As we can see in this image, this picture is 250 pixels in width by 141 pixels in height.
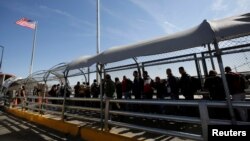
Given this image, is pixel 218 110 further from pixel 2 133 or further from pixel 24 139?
pixel 2 133

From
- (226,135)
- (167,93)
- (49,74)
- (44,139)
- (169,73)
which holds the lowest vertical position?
(44,139)

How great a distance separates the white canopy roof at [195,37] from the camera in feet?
11.7

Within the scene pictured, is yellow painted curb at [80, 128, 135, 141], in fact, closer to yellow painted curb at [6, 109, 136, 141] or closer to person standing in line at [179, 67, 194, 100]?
yellow painted curb at [6, 109, 136, 141]

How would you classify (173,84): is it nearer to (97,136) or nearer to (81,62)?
(97,136)

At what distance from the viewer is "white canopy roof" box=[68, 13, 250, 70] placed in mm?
3574

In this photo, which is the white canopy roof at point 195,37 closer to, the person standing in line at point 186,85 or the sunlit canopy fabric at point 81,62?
the sunlit canopy fabric at point 81,62

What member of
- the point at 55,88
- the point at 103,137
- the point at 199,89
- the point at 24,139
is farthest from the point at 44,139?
the point at 55,88

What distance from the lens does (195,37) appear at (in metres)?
3.82

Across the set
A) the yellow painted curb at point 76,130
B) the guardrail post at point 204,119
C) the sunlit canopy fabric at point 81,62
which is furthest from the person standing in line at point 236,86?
the sunlit canopy fabric at point 81,62

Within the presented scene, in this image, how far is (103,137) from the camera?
576cm

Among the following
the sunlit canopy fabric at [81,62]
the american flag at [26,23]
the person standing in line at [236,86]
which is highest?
the american flag at [26,23]

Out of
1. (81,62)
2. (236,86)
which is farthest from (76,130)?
(236,86)

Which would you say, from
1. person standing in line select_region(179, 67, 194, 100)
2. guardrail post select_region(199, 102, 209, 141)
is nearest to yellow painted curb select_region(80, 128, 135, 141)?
guardrail post select_region(199, 102, 209, 141)

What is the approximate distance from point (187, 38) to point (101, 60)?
2.81 meters
